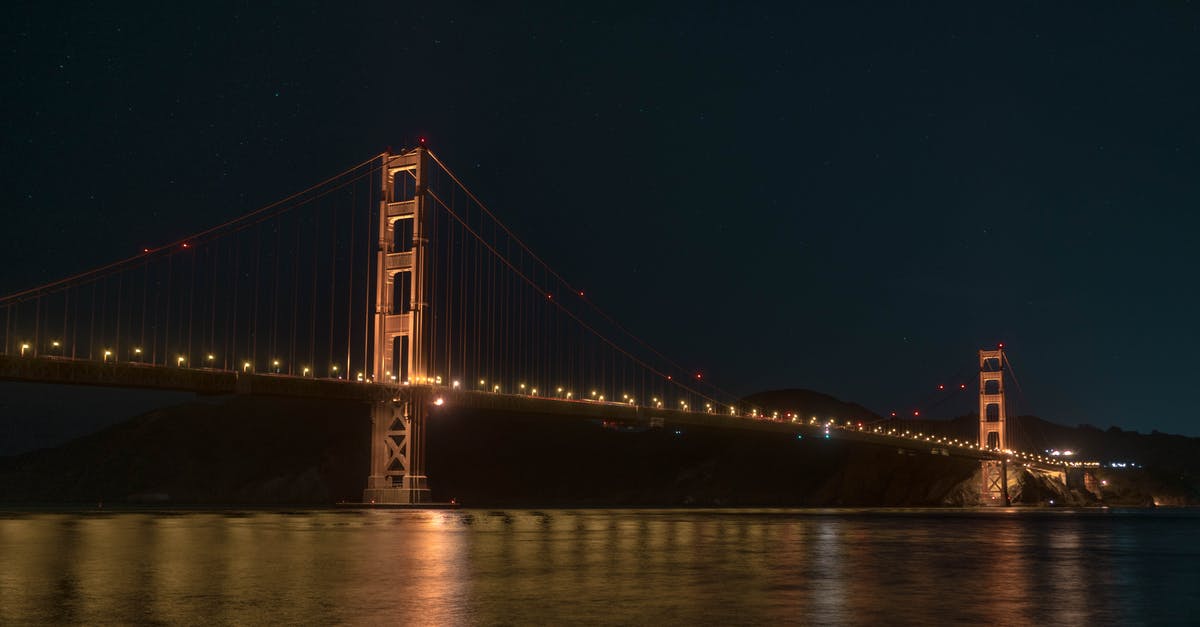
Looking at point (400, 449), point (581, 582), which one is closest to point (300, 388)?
point (400, 449)

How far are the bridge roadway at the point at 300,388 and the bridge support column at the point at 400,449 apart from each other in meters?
0.62

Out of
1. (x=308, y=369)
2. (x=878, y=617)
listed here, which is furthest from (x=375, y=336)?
(x=878, y=617)

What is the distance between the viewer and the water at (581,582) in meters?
13.2

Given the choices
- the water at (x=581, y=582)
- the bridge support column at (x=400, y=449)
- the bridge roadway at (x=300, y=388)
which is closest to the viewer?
the water at (x=581, y=582)

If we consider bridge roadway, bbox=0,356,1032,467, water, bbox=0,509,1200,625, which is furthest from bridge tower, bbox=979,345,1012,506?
water, bbox=0,509,1200,625

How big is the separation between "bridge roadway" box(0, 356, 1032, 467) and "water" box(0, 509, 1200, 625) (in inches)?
1329

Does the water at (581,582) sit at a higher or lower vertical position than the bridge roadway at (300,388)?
lower

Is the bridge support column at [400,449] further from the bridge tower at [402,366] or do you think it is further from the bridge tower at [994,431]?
the bridge tower at [994,431]

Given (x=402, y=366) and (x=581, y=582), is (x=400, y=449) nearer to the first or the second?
(x=402, y=366)

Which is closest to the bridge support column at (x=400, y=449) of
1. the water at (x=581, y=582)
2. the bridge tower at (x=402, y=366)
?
the bridge tower at (x=402, y=366)

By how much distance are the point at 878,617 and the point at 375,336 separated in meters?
63.9

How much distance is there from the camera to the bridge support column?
7175 cm

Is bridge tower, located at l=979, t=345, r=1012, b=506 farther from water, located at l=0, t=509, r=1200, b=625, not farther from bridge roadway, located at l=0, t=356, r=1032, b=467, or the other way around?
water, located at l=0, t=509, r=1200, b=625

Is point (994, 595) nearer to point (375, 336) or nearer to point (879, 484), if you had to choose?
point (375, 336)
